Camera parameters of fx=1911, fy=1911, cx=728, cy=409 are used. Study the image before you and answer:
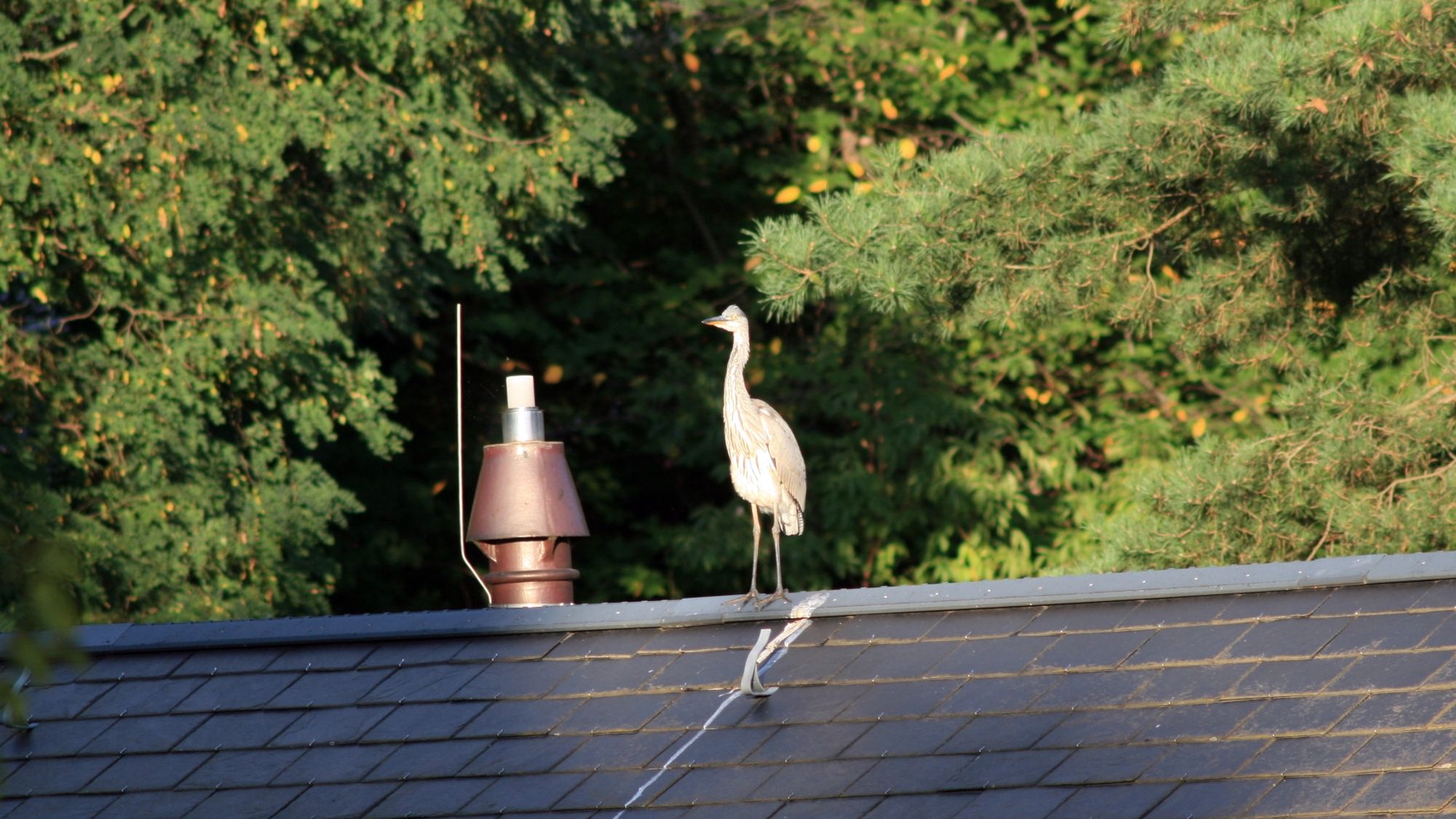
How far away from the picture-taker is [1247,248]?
39.1 feet

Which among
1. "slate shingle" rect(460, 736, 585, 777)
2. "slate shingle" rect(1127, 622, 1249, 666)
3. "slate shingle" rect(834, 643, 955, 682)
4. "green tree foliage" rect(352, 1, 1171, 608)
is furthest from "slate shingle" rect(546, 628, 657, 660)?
"green tree foliage" rect(352, 1, 1171, 608)

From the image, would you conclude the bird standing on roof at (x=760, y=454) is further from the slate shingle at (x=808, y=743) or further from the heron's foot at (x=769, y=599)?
the slate shingle at (x=808, y=743)

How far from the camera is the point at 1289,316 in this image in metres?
11.9

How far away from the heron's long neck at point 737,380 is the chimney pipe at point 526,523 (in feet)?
2.19

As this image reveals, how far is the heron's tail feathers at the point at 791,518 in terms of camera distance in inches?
269

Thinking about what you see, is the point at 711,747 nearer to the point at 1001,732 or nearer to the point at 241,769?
the point at 1001,732

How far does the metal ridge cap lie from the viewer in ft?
17.3

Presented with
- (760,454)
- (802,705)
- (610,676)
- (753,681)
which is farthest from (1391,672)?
(760,454)

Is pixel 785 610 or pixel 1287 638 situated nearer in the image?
pixel 1287 638

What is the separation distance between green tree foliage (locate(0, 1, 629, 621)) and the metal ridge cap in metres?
4.77

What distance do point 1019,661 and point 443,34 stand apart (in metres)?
8.77

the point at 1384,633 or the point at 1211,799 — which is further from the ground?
the point at 1384,633

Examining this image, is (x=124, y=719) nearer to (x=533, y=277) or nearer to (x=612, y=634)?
(x=612, y=634)

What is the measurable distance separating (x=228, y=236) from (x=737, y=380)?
651 centimetres
